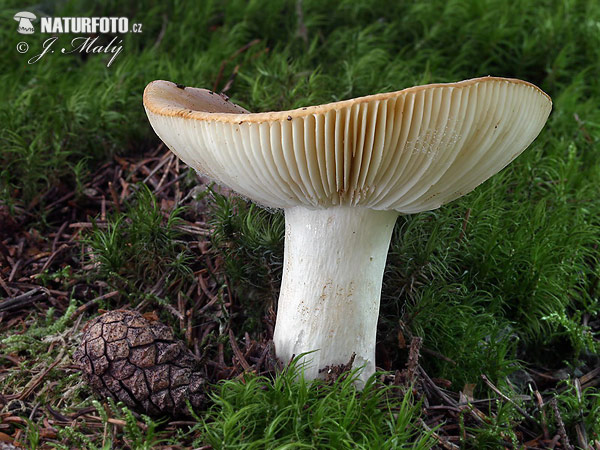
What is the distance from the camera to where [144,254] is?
95.0 inches

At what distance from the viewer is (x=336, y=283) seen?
195 cm

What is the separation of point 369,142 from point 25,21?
3.17 metres

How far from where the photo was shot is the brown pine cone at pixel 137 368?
1885mm

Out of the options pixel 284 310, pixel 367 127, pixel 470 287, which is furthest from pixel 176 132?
pixel 470 287

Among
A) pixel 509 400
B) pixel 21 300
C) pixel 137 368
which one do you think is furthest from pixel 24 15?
pixel 509 400

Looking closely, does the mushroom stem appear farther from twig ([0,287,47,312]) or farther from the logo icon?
the logo icon

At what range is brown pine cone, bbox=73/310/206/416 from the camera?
6.18ft

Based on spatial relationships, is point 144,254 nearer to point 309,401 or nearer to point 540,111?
point 309,401

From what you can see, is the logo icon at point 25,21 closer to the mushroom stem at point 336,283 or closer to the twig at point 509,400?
the mushroom stem at point 336,283

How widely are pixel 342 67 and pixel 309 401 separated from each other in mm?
2150

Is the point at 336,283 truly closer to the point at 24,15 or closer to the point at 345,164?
the point at 345,164

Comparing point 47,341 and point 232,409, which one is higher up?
point 232,409

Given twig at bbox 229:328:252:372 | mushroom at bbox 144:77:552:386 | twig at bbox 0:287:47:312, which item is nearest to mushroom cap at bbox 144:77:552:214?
mushroom at bbox 144:77:552:386

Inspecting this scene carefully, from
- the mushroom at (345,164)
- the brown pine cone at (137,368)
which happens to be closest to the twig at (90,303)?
the brown pine cone at (137,368)
